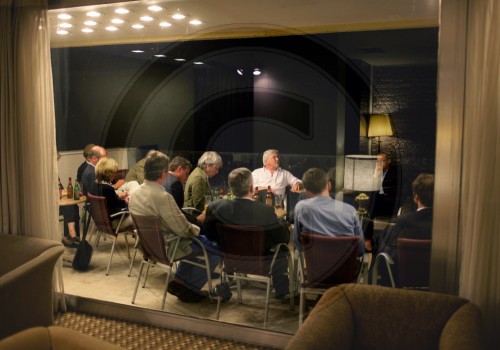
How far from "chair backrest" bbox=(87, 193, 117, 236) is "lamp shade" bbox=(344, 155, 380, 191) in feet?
7.00

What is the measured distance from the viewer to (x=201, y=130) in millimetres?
5586

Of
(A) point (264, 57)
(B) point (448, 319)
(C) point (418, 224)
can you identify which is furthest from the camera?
(A) point (264, 57)

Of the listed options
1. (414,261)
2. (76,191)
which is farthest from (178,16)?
(414,261)

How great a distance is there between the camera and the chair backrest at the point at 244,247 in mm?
3270

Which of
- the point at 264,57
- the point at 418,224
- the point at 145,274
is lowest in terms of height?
the point at 145,274

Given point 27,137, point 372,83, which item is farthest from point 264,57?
point 27,137

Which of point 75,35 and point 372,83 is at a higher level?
point 75,35

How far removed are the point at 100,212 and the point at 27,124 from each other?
1.19 m

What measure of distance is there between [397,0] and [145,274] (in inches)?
115

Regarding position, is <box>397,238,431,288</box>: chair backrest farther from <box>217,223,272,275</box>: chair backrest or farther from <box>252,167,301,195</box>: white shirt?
<box>252,167,301,195</box>: white shirt

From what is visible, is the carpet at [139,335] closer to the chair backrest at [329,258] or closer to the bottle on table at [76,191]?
the chair backrest at [329,258]

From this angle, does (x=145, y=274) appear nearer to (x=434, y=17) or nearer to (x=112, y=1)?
(x=112, y=1)

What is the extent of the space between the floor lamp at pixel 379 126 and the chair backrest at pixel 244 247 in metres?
1.72

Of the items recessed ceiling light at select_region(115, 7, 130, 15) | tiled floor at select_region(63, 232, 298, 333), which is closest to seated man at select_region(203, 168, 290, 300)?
tiled floor at select_region(63, 232, 298, 333)
